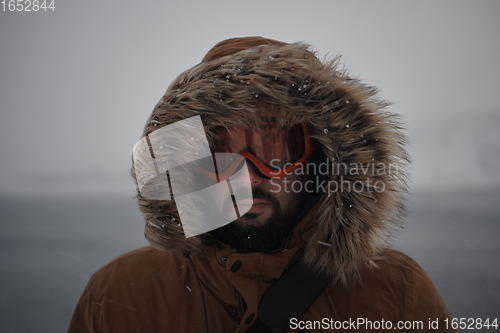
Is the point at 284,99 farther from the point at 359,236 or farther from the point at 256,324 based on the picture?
the point at 256,324

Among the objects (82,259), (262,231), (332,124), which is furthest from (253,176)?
(82,259)

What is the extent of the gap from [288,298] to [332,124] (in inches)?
26.3

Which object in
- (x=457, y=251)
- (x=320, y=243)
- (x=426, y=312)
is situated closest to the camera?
(x=426, y=312)

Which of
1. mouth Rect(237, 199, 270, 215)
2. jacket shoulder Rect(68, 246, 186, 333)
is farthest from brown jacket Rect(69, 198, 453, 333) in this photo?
mouth Rect(237, 199, 270, 215)

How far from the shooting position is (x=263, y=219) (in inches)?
51.1

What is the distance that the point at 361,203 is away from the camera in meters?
1.21

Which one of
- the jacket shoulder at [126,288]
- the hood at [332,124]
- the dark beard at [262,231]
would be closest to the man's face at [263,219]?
the dark beard at [262,231]

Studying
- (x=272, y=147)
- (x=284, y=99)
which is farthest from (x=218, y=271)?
(x=284, y=99)

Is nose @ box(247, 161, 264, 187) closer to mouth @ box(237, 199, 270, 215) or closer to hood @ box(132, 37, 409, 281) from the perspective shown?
mouth @ box(237, 199, 270, 215)

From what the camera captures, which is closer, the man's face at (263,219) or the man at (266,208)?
the man at (266,208)

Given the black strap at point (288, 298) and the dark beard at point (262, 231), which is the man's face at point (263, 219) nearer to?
the dark beard at point (262, 231)

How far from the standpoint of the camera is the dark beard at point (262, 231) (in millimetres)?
1288

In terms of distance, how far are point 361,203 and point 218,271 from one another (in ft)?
2.01

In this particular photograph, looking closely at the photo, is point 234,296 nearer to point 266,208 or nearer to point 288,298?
point 288,298
